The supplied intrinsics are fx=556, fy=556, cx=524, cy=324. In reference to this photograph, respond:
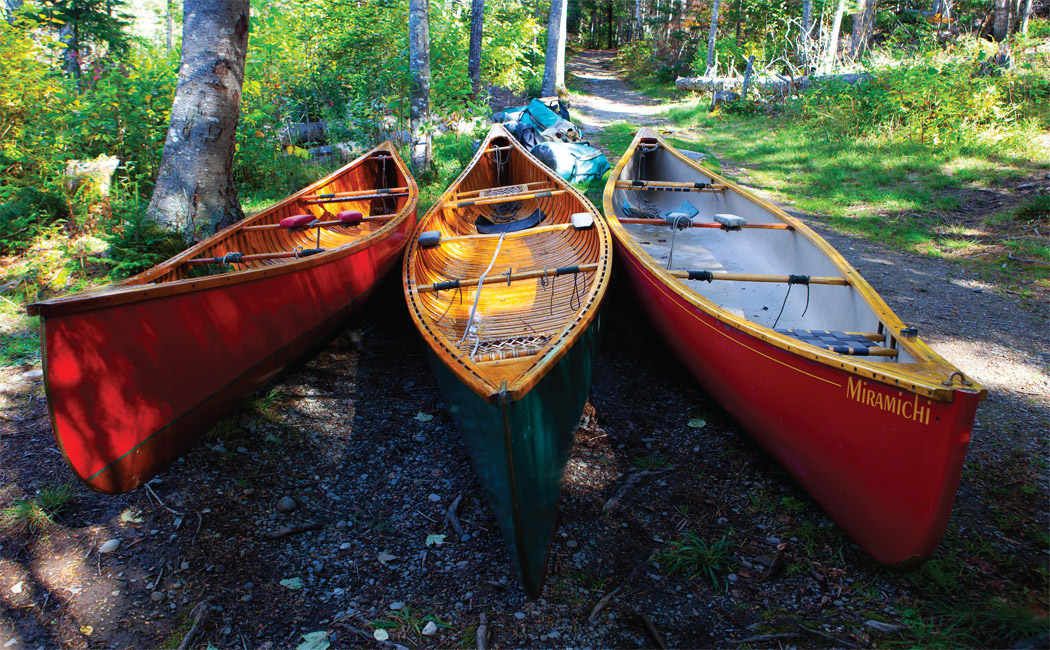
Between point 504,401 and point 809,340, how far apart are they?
1.86 meters

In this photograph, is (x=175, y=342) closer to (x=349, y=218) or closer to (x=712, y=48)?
(x=349, y=218)

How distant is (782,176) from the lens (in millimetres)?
9172

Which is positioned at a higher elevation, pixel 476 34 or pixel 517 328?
pixel 476 34

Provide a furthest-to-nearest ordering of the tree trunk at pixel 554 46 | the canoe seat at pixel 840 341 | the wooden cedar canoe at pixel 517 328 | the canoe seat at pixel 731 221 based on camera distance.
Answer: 1. the tree trunk at pixel 554 46
2. the canoe seat at pixel 731 221
3. the canoe seat at pixel 840 341
4. the wooden cedar canoe at pixel 517 328

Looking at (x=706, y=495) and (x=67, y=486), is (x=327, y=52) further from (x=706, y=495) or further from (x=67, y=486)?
(x=706, y=495)

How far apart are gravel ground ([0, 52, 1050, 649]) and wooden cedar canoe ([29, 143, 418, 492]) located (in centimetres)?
34

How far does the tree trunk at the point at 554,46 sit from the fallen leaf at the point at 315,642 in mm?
14382

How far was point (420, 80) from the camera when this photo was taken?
819cm

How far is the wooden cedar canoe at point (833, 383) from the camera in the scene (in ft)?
7.55

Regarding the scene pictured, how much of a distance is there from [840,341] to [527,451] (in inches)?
72.4

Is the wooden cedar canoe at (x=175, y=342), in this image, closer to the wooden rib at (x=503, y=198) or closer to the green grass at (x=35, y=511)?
the green grass at (x=35, y=511)

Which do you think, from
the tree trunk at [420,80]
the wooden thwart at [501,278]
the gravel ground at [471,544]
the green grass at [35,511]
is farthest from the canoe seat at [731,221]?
the tree trunk at [420,80]

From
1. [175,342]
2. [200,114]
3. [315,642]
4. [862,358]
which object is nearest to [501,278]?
[175,342]

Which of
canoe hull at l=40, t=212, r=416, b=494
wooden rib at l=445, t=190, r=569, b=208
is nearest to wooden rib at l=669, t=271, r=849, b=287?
wooden rib at l=445, t=190, r=569, b=208
